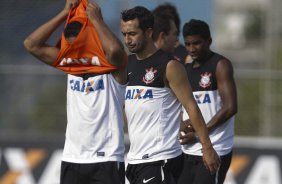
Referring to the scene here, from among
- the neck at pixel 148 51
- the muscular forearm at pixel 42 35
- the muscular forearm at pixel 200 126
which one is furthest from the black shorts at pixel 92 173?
the neck at pixel 148 51

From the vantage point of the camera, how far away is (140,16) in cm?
781

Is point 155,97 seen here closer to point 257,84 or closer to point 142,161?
point 142,161

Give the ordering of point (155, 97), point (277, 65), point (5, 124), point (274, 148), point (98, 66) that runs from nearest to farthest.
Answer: point (98, 66)
point (155, 97)
point (274, 148)
point (5, 124)
point (277, 65)

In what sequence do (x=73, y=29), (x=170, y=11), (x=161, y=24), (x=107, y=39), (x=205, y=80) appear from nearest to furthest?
(x=107, y=39) < (x=73, y=29) < (x=205, y=80) < (x=161, y=24) < (x=170, y=11)

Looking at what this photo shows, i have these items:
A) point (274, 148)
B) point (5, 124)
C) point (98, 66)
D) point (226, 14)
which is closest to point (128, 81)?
point (98, 66)

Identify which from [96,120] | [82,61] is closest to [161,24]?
[82,61]

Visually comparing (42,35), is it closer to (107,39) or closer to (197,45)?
(107,39)

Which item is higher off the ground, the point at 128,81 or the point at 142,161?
the point at 128,81

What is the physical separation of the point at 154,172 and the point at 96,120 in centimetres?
100

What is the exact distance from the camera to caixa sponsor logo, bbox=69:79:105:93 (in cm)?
732

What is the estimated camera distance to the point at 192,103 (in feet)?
25.0

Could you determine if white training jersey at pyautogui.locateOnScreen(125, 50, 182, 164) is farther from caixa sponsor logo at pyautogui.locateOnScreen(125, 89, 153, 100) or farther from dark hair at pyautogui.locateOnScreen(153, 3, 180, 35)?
dark hair at pyautogui.locateOnScreen(153, 3, 180, 35)

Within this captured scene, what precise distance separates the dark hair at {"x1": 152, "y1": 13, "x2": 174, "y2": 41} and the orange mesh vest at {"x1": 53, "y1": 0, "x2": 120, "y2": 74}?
77.9 inches

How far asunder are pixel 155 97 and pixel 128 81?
47 centimetres
